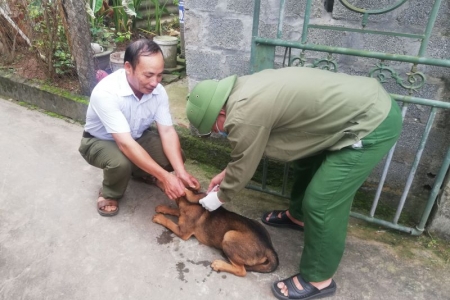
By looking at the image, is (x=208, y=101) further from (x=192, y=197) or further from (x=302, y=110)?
(x=192, y=197)

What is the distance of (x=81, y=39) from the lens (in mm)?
4191

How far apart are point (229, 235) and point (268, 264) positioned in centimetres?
35

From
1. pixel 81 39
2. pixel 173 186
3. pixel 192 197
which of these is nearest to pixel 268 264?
pixel 192 197

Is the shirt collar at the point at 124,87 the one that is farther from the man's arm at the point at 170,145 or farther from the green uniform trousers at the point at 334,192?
the green uniform trousers at the point at 334,192

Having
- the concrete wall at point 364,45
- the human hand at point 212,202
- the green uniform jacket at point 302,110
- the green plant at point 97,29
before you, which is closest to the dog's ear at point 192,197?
the human hand at point 212,202

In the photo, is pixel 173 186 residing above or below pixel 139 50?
below

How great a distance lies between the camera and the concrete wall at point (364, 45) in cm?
253

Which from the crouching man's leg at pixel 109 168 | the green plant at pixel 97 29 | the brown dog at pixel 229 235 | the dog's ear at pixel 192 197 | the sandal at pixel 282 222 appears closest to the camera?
the brown dog at pixel 229 235

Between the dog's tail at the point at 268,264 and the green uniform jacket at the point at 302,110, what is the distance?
0.77 meters

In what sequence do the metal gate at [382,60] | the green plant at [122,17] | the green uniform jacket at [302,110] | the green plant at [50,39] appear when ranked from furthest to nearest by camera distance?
the green plant at [122,17] < the green plant at [50,39] < the metal gate at [382,60] < the green uniform jacket at [302,110]

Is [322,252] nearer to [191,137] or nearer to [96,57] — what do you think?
[191,137]

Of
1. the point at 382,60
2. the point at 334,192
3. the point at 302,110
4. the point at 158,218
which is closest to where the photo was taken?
the point at 302,110

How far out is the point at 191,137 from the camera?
376cm

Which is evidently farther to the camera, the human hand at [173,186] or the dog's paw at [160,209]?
the dog's paw at [160,209]
